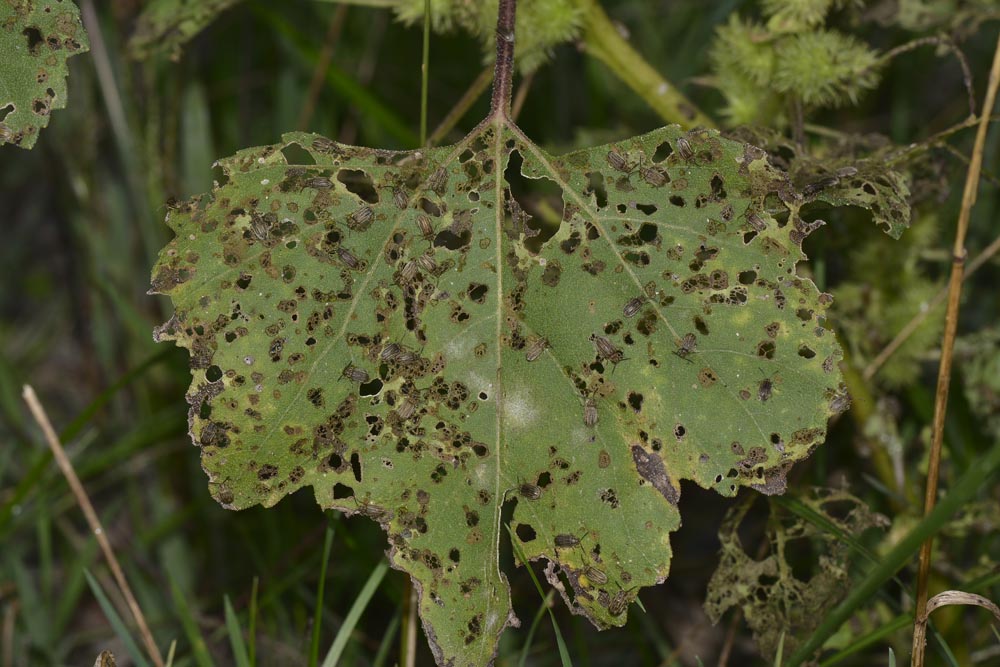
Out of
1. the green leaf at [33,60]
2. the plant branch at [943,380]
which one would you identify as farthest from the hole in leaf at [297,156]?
the plant branch at [943,380]

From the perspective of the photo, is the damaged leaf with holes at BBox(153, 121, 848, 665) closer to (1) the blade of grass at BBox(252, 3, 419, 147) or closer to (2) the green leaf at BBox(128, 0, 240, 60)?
(2) the green leaf at BBox(128, 0, 240, 60)

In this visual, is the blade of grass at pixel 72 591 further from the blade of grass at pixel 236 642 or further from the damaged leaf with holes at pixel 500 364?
the damaged leaf with holes at pixel 500 364

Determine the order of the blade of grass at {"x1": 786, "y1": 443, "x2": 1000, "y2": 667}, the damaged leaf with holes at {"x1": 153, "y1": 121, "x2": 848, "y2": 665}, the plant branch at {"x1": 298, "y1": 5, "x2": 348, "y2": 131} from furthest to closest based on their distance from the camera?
1. the plant branch at {"x1": 298, "y1": 5, "x2": 348, "y2": 131}
2. the damaged leaf with holes at {"x1": 153, "y1": 121, "x2": 848, "y2": 665}
3. the blade of grass at {"x1": 786, "y1": 443, "x2": 1000, "y2": 667}

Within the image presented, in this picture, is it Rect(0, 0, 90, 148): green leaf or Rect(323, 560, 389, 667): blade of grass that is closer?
Rect(0, 0, 90, 148): green leaf

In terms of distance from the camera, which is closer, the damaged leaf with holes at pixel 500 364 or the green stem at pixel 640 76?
the damaged leaf with holes at pixel 500 364

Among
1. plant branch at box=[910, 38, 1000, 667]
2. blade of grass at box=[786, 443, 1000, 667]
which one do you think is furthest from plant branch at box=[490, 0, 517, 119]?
blade of grass at box=[786, 443, 1000, 667]

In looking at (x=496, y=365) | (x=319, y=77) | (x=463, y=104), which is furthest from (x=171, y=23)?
(x=496, y=365)

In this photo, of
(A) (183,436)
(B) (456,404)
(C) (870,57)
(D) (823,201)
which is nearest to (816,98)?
(C) (870,57)
